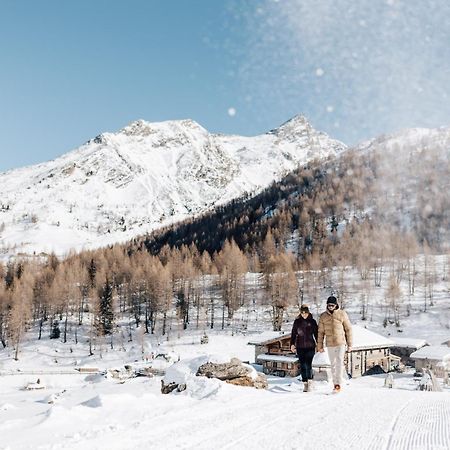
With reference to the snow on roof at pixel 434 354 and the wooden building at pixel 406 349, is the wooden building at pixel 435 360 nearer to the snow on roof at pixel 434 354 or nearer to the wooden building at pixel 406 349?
the snow on roof at pixel 434 354

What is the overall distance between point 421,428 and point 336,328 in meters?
4.32

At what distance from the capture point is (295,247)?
140 m

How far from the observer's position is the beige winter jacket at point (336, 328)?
1081 centimetres

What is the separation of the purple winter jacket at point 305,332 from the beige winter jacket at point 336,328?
20.8 inches

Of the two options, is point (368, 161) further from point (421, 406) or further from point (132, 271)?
point (421, 406)

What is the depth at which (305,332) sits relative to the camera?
38.0 ft

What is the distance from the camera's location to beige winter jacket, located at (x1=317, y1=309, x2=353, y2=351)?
10.8 meters

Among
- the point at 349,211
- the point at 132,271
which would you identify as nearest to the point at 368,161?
the point at 349,211

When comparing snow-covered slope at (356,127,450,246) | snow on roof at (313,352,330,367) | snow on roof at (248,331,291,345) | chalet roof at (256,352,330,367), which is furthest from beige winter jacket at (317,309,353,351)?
snow-covered slope at (356,127,450,246)

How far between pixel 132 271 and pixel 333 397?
332 ft

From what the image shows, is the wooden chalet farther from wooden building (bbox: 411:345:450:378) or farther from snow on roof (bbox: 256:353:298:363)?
wooden building (bbox: 411:345:450:378)

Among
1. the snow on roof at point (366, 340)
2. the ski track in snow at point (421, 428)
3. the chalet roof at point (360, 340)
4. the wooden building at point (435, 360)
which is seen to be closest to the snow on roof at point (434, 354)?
the wooden building at point (435, 360)

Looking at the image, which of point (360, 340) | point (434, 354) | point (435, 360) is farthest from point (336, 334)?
point (434, 354)

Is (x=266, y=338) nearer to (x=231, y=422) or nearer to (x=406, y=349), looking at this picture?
(x=406, y=349)
